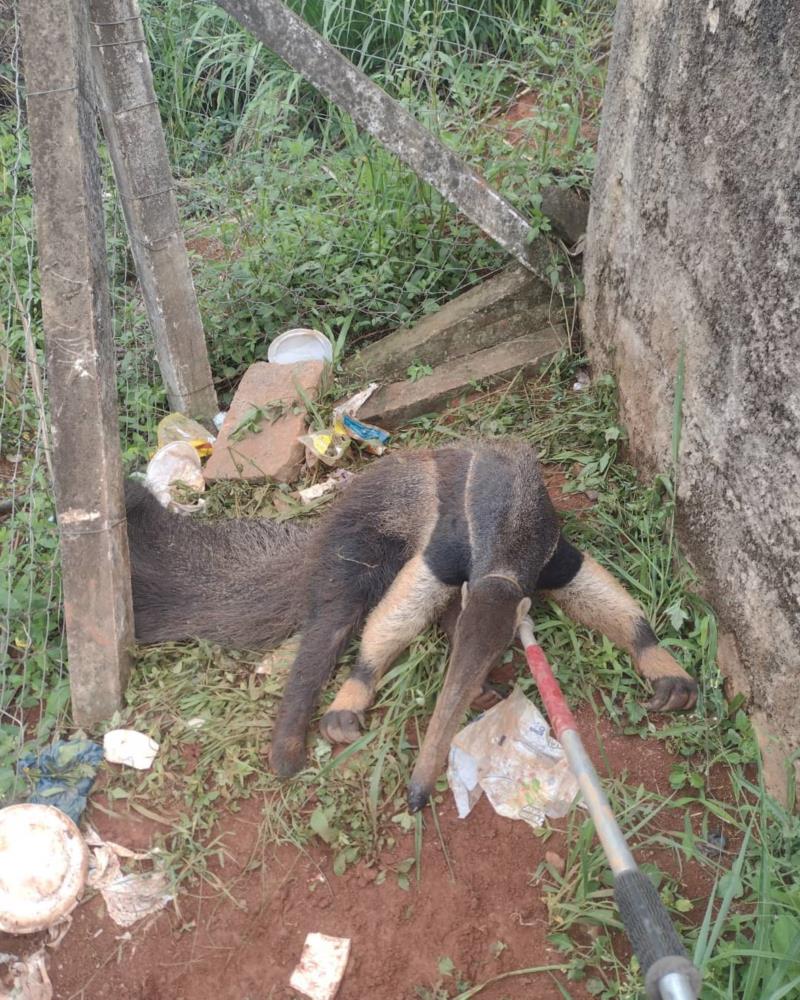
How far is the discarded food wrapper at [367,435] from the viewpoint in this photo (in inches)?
177

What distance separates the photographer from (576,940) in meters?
2.53

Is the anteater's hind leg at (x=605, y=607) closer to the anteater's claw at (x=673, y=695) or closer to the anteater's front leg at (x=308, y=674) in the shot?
the anteater's claw at (x=673, y=695)

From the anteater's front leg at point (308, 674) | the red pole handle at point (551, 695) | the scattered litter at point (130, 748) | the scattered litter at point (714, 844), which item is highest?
the red pole handle at point (551, 695)

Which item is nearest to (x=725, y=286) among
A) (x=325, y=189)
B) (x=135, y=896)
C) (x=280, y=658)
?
(x=280, y=658)

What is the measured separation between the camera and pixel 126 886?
8.87ft

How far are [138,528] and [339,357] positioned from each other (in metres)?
1.69

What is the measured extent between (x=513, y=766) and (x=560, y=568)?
781 millimetres

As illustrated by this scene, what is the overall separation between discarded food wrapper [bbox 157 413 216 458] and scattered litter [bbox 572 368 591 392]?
1.85 meters

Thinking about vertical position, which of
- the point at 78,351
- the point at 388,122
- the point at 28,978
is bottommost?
the point at 28,978

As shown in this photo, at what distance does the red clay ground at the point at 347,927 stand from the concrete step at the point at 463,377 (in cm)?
228

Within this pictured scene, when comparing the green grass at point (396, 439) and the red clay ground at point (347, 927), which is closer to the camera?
the red clay ground at point (347, 927)

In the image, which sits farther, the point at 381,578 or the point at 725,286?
the point at 381,578

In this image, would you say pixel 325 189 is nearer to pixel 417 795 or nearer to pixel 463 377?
pixel 463 377

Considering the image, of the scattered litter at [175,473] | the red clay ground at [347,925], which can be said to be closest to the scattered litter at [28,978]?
the red clay ground at [347,925]
